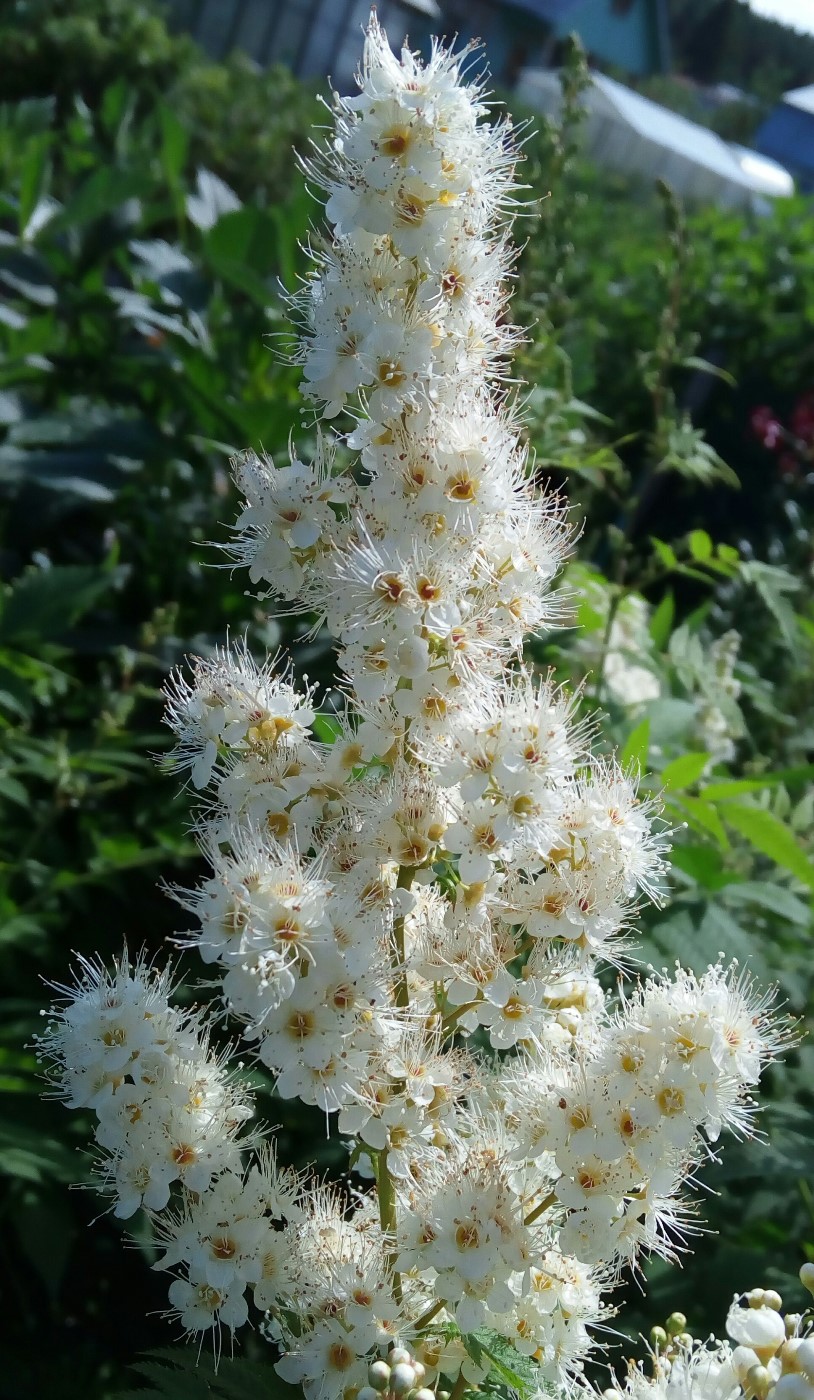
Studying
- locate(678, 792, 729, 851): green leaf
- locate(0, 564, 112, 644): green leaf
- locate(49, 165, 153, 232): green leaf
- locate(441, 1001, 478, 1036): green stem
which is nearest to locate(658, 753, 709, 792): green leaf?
locate(678, 792, 729, 851): green leaf

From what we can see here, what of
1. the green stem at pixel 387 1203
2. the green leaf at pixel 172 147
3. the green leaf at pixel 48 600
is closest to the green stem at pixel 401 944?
the green stem at pixel 387 1203

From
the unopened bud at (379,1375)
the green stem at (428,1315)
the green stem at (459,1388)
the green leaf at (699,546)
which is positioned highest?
the green leaf at (699,546)

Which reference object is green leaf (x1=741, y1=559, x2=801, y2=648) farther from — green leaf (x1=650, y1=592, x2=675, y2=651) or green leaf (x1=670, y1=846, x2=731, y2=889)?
green leaf (x1=670, y1=846, x2=731, y2=889)

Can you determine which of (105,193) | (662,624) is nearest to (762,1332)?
(662,624)

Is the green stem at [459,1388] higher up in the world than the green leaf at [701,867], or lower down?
lower down

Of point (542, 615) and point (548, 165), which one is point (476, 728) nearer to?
point (542, 615)

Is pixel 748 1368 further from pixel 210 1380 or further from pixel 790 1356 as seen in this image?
pixel 210 1380

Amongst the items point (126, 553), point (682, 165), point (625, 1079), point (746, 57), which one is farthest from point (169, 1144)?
point (746, 57)

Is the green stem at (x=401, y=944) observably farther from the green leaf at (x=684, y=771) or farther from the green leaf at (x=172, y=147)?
the green leaf at (x=172, y=147)
